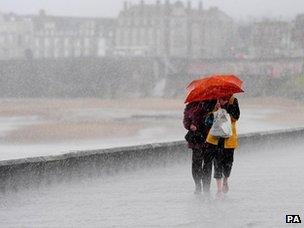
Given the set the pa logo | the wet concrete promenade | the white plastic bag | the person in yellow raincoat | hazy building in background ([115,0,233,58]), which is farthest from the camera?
hazy building in background ([115,0,233,58])

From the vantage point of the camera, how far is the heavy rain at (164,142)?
8.04m

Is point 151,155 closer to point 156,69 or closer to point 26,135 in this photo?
point 26,135

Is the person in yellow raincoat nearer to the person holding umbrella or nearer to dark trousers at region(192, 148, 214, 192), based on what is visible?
the person holding umbrella

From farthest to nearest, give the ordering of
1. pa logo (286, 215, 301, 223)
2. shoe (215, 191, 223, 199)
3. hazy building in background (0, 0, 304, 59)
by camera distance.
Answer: hazy building in background (0, 0, 304, 59) < shoe (215, 191, 223, 199) < pa logo (286, 215, 301, 223)

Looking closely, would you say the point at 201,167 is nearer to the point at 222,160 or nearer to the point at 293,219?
the point at 222,160

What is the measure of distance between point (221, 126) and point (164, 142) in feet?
13.1

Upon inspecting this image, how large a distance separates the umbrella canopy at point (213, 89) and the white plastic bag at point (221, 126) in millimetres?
220

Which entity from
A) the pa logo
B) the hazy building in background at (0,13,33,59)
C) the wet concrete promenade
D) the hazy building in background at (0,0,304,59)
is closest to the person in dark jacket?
the wet concrete promenade

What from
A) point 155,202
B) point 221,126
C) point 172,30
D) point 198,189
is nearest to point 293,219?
point 221,126

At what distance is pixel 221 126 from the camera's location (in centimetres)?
841

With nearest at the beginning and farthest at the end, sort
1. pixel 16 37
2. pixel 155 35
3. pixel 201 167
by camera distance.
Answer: pixel 201 167 < pixel 155 35 < pixel 16 37

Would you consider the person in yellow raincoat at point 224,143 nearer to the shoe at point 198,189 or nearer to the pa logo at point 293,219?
the shoe at point 198,189

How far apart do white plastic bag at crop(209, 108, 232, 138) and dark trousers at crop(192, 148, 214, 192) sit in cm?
32

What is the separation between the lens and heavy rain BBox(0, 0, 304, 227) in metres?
8.04
